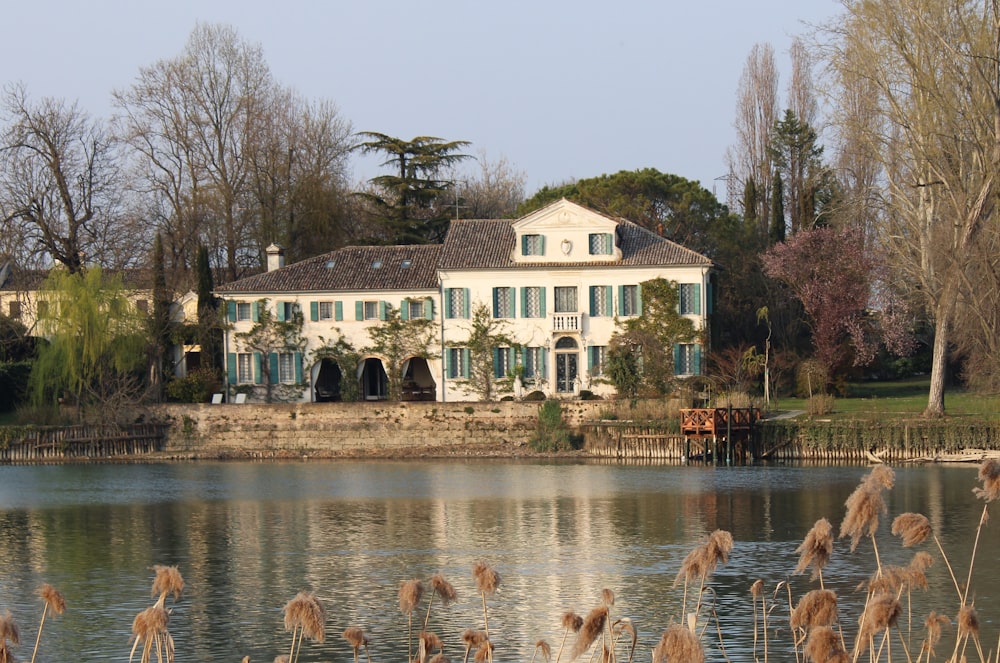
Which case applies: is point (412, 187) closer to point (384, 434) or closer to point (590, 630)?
point (384, 434)

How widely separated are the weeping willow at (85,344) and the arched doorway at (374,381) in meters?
8.26

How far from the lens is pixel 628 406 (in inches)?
1700

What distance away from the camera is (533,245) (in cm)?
4809

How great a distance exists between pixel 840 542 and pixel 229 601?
1144 cm

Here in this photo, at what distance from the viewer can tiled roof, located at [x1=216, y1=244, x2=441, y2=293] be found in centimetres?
4919

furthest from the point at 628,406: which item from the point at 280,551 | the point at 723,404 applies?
the point at 280,551

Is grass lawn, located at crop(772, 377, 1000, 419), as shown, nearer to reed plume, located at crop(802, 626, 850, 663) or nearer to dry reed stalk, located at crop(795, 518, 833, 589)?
dry reed stalk, located at crop(795, 518, 833, 589)

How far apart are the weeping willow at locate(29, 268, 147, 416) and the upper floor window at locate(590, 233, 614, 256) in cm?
1598

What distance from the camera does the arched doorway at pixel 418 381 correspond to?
162 ft

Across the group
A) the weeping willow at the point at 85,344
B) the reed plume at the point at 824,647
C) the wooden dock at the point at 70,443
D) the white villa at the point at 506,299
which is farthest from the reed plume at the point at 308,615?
the white villa at the point at 506,299

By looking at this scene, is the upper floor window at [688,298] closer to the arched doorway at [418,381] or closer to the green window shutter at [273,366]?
the arched doorway at [418,381]

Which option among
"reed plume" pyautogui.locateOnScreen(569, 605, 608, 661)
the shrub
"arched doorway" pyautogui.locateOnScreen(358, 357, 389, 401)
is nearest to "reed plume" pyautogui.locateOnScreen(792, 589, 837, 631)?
"reed plume" pyautogui.locateOnScreen(569, 605, 608, 661)

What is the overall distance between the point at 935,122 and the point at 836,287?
12.7 m

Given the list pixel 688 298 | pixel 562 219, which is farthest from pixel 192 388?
pixel 688 298
